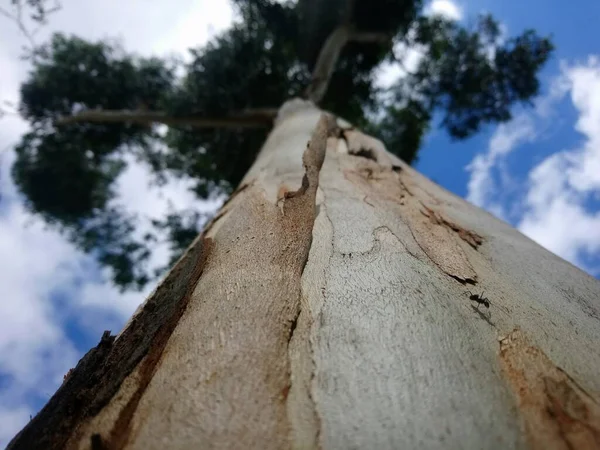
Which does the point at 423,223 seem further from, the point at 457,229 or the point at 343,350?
the point at 343,350

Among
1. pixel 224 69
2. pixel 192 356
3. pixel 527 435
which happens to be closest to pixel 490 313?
pixel 527 435

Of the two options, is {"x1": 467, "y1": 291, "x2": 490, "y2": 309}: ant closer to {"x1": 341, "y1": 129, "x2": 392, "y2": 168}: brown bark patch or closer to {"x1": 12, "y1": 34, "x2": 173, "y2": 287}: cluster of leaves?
{"x1": 341, "y1": 129, "x2": 392, "y2": 168}: brown bark patch

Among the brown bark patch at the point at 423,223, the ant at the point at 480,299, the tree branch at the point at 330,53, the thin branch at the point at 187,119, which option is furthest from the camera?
the thin branch at the point at 187,119

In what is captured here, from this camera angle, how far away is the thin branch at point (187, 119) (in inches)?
→ 226

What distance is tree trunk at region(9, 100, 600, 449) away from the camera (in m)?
0.59

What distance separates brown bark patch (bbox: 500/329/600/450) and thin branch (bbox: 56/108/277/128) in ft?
16.2

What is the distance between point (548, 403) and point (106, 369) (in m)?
0.76

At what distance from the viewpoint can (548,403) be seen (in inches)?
24.6

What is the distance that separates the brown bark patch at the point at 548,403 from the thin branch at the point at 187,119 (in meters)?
4.92

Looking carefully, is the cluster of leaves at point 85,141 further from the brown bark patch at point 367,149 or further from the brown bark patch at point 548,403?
the brown bark patch at point 548,403

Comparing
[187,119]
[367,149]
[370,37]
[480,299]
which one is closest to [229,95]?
[187,119]

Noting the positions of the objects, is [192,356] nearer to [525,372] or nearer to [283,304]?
[283,304]

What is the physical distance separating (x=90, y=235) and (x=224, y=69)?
4590 millimetres

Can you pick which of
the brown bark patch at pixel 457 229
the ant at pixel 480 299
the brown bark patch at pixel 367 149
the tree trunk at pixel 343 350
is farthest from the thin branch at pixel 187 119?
the ant at pixel 480 299
